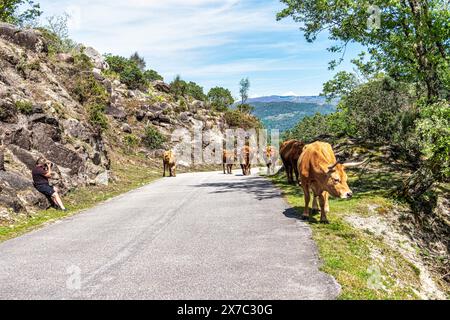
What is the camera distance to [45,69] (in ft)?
87.4

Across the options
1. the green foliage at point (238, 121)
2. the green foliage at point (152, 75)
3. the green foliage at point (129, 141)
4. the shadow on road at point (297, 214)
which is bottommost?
the shadow on road at point (297, 214)

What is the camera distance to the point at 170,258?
24.8ft

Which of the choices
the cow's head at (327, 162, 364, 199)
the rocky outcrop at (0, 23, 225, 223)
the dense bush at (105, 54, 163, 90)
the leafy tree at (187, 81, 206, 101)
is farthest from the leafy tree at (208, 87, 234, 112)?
the cow's head at (327, 162, 364, 199)

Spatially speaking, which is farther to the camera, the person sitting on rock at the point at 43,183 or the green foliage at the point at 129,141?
the green foliage at the point at 129,141

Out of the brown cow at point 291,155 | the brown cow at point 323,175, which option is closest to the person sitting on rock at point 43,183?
the brown cow at point 323,175

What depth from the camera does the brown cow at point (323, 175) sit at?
9.48 m

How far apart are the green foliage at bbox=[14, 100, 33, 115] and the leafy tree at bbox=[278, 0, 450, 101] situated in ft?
45.5

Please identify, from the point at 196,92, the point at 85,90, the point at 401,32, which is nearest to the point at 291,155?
the point at 401,32

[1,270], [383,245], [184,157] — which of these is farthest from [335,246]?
[184,157]

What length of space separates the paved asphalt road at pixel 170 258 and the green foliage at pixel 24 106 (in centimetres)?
796

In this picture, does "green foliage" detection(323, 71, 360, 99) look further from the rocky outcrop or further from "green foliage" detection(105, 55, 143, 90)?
"green foliage" detection(105, 55, 143, 90)

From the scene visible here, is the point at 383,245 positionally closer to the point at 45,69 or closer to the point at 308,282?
the point at 308,282

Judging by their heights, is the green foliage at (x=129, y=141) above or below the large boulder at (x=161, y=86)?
below

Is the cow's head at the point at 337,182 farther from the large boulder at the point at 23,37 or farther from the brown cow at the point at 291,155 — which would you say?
the large boulder at the point at 23,37
